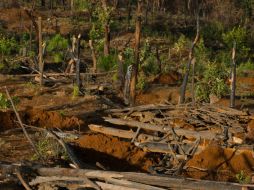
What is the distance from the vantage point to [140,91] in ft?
48.8

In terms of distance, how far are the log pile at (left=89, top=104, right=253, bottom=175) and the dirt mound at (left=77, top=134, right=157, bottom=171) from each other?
290 mm

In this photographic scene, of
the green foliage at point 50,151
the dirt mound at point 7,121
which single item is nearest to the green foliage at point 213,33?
the dirt mound at point 7,121

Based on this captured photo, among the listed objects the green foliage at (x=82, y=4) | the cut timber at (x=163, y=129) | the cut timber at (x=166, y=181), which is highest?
the green foliage at (x=82, y=4)

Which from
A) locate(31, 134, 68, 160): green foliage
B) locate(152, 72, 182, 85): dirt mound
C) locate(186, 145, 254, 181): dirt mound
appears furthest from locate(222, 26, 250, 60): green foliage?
locate(31, 134, 68, 160): green foliage

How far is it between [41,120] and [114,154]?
8.61 feet

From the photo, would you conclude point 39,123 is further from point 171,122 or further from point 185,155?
point 185,155

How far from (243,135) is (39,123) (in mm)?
4237

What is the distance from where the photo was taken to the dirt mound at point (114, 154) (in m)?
8.48

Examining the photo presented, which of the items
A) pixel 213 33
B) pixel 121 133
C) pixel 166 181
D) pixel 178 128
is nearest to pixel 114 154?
pixel 121 133

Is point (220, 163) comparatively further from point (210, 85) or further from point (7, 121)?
point (210, 85)

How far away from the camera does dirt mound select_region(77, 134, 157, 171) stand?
8.48 metres

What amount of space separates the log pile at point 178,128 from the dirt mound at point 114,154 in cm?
29

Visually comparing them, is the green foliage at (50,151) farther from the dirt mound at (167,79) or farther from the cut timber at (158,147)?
the dirt mound at (167,79)

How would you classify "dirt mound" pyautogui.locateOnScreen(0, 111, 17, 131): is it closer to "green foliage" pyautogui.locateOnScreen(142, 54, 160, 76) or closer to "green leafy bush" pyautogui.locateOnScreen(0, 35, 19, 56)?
"green foliage" pyautogui.locateOnScreen(142, 54, 160, 76)
